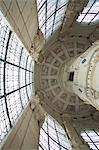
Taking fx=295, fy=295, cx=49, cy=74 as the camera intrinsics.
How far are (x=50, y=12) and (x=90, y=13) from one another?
12.5 feet

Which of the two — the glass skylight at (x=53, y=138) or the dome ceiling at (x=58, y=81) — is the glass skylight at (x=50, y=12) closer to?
the dome ceiling at (x=58, y=81)

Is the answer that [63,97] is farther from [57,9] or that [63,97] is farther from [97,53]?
[97,53]

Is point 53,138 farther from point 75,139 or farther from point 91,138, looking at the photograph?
point 91,138

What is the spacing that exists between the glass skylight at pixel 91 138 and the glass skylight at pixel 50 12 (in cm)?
775

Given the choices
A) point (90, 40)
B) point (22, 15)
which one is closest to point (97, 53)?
point (22, 15)

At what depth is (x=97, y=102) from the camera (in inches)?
460

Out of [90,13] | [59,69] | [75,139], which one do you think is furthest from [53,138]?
[90,13]

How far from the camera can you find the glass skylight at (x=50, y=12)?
14.4 m

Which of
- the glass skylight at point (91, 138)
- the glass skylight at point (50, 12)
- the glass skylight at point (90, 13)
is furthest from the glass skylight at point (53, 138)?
the glass skylight at point (90, 13)

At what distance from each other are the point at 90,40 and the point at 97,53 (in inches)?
491

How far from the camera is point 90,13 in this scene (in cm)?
1902

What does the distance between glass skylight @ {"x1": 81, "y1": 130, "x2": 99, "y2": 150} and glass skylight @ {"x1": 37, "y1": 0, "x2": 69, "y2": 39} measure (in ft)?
25.4

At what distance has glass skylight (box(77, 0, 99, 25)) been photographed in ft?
56.7

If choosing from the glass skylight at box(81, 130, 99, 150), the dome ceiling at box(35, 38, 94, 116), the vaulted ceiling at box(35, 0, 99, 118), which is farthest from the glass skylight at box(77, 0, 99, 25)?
the glass skylight at box(81, 130, 99, 150)
